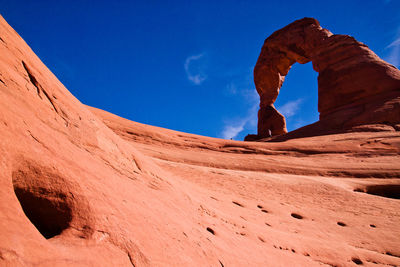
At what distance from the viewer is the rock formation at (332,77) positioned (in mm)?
19859

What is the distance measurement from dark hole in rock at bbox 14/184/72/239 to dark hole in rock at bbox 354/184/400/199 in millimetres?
10754

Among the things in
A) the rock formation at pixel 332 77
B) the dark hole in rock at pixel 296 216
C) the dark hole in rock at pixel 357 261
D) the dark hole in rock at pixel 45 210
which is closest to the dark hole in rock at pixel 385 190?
the dark hole in rock at pixel 296 216

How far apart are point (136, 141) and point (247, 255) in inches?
350

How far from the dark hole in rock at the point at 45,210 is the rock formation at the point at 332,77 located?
2013 cm

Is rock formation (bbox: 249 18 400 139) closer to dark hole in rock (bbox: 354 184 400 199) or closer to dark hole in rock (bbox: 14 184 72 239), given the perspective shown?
dark hole in rock (bbox: 354 184 400 199)

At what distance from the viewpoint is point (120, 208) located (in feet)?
8.48

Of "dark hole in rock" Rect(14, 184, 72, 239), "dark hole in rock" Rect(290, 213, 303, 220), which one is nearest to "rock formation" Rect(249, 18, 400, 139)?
"dark hole in rock" Rect(290, 213, 303, 220)

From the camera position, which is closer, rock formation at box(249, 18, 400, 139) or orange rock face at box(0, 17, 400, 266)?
orange rock face at box(0, 17, 400, 266)

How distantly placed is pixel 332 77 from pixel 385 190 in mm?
17281

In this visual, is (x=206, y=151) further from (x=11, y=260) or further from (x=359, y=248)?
(x=11, y=260)

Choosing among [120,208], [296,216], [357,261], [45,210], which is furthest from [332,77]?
[45,210]

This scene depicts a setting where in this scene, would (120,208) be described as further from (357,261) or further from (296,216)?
(296,216)

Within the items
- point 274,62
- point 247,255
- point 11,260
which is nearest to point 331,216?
point 247,255

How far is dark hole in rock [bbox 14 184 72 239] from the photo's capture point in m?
2.01
